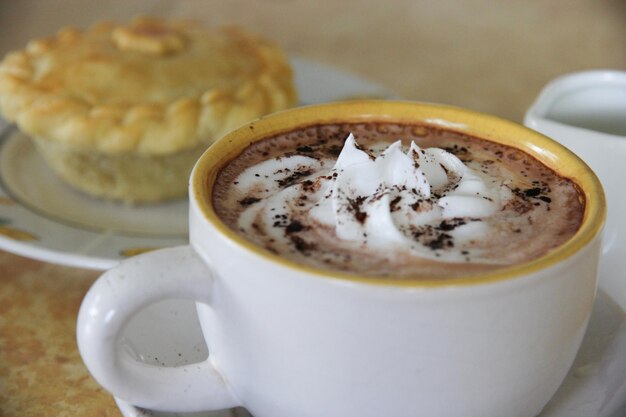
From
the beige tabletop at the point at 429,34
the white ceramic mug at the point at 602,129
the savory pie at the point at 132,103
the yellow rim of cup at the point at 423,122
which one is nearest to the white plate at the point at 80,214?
the savory pie at the point at 132,103

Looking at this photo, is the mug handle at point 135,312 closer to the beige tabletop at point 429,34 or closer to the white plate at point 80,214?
the white plate at point 80,214

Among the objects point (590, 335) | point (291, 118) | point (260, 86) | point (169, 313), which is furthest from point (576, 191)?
point (260, 86)

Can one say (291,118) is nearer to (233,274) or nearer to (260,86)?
(233,274)

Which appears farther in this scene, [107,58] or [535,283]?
[107,58]

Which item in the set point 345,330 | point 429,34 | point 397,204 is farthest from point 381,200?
point 429,34

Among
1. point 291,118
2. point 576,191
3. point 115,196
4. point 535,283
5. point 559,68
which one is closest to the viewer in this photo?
point 535,283

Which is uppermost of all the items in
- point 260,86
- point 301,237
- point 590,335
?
point 301,237

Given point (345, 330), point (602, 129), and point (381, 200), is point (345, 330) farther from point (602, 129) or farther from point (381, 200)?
point (602, 129)
